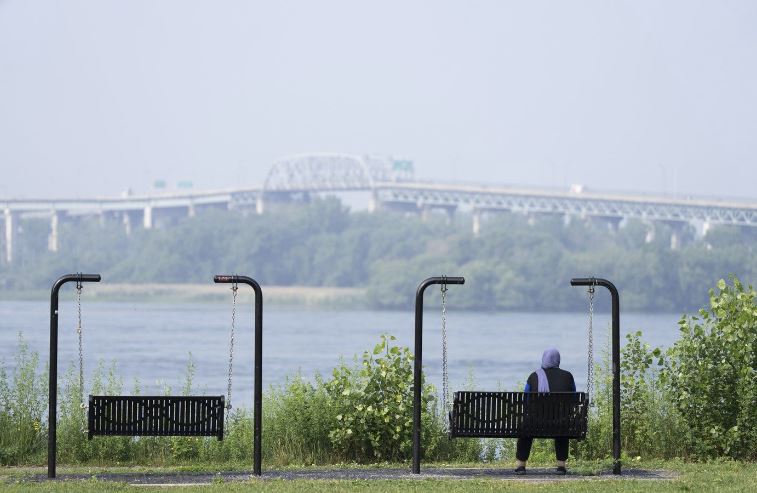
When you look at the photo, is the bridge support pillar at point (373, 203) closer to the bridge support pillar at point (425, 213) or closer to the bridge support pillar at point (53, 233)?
the bridge support pillar at point (425, 213)

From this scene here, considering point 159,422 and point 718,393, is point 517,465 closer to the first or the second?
point 718,393

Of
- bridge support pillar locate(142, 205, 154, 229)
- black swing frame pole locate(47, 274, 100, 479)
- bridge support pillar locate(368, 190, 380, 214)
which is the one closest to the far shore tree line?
bridge support pillar locate(368, 190, 380, 214)

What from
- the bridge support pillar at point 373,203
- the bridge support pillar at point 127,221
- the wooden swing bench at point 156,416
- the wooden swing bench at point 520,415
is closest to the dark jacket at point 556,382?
the wooden swing bench at point 520,415

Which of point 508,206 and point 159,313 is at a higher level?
point 508,206

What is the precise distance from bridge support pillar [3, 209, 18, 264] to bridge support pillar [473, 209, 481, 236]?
37.5 metres

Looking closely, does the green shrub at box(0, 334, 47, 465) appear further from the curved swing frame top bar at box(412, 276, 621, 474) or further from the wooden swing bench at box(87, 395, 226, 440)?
the curved swing frame top bar at box(412, 276, 621, 474)

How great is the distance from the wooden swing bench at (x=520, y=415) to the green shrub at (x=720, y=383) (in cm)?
151

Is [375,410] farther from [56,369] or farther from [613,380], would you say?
[56,369]

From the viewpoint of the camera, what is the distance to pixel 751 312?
1177cm

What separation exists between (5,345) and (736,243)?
210 feet

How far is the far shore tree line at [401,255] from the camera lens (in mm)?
92875

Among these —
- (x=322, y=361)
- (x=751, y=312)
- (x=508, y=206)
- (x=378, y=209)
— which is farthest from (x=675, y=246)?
(x=751, y=312)

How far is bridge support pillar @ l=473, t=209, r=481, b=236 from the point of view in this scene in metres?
108

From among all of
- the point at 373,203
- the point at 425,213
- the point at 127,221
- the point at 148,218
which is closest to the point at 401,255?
the point at 425,213
